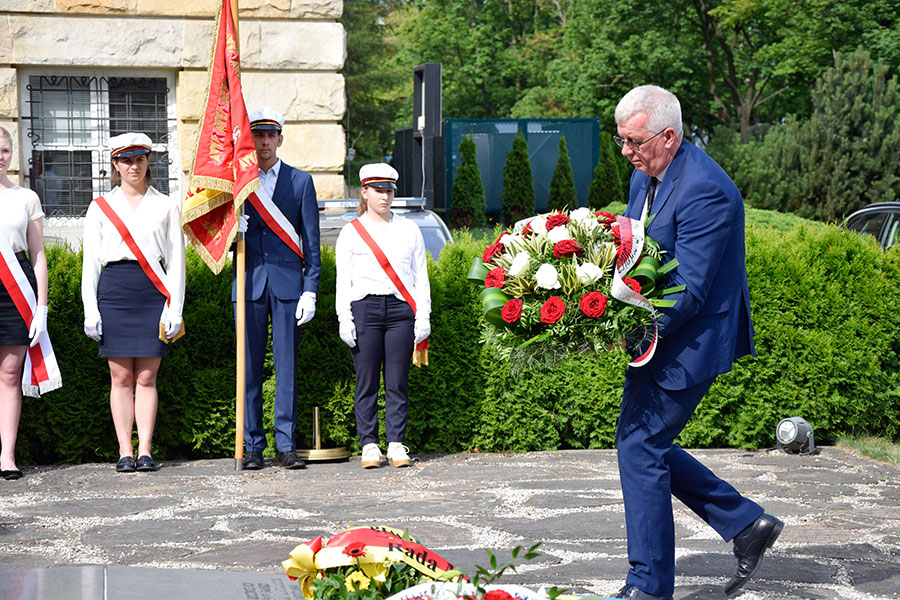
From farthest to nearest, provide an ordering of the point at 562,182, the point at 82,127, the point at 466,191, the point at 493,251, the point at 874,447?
the point at 562,182 → the point at 466,191 → the point at 82,127 → the point at 874,447 → the point at 493,251

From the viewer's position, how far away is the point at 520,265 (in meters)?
4.28

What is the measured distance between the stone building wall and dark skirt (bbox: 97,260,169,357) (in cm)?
361

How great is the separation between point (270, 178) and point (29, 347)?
207cm

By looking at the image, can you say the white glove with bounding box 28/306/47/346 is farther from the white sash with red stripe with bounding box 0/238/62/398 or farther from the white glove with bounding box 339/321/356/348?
the white glove with bounding box 339/321/356/348

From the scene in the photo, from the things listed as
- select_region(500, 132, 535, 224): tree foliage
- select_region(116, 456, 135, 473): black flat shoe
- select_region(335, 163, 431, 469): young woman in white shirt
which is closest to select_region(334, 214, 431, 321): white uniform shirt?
select_region(335, 163, 431, 469): young woman in white shirt

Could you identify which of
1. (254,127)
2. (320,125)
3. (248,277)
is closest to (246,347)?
(248,277)

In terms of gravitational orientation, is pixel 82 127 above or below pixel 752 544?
above

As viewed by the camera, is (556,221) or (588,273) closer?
(588,273)

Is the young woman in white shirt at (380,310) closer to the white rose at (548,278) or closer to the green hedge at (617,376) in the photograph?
the green hedge at (617,376)

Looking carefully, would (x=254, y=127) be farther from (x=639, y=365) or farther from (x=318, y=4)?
(x=639, y=365)

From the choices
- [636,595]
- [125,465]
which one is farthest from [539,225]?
[125,465]

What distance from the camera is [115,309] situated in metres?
7.77

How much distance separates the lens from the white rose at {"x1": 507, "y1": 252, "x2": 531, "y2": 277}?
4.28 m

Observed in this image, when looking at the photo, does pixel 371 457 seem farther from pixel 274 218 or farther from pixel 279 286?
Result: pixel 274 218
